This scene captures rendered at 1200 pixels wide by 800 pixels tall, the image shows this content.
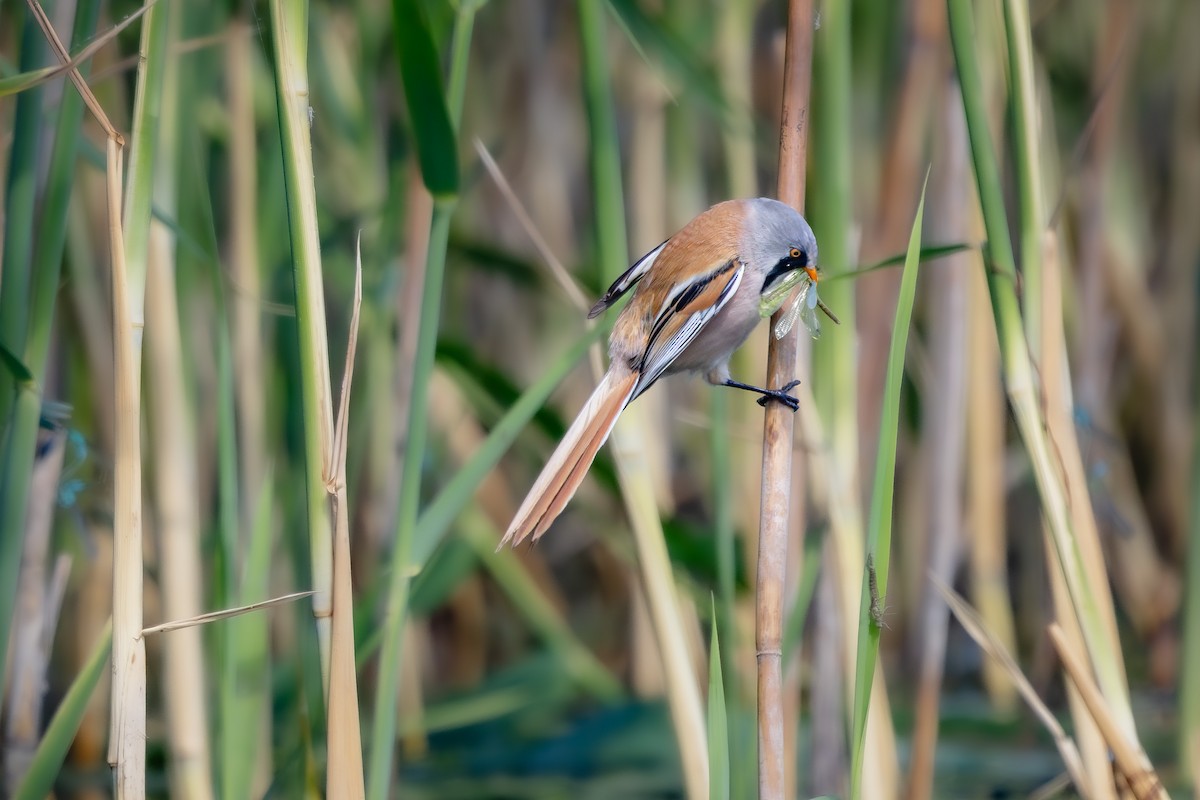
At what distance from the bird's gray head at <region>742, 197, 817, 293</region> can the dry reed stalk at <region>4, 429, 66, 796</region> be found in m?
1.01

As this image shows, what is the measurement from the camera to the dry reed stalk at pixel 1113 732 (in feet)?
4.11

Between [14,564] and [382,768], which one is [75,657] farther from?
[382,768]

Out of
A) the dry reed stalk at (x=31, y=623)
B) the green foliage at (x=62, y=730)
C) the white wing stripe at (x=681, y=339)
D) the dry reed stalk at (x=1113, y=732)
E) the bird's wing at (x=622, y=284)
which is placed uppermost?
the bird's wing at (x=622, y=284)

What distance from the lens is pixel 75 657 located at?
7.85 ft

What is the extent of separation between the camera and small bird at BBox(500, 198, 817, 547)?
4.53 ft

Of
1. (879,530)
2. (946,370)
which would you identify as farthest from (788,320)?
(946,370)

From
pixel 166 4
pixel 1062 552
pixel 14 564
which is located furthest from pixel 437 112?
pixel 1062 552

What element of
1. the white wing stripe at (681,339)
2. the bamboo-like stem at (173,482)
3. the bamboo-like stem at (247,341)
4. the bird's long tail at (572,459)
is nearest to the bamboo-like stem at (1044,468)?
the white wing stripe at (681,339)

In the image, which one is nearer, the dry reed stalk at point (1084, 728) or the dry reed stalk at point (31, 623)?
the dry reed stalk at point (1084, 728)

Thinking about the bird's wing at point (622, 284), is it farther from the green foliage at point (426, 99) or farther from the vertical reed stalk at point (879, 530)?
the vertical reed stalk at point (879, 530)

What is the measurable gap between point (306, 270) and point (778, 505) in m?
0.54

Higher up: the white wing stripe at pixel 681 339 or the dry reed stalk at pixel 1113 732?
the white wing stripe at pixel 681 339

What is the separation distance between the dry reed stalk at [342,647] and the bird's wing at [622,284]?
0.44 m

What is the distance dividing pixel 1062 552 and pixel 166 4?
1143 millimetres
